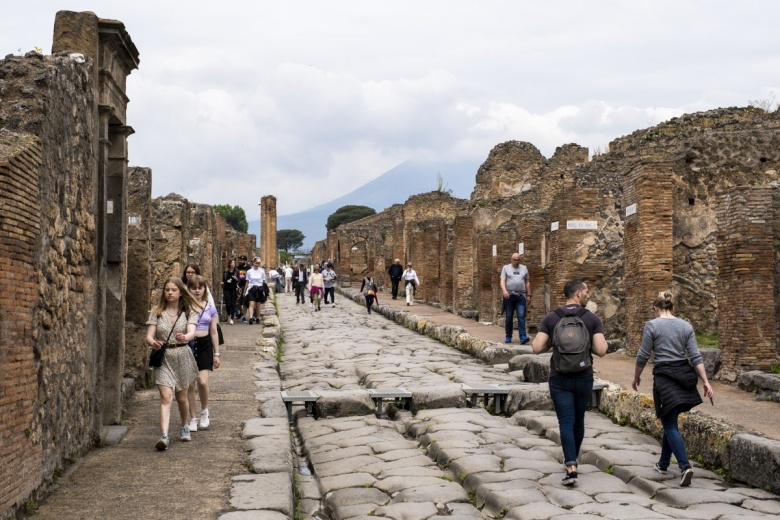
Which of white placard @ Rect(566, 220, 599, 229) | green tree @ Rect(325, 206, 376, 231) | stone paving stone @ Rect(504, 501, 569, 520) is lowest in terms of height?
stone paving stone @ Rect(504, 501, 569, 520)

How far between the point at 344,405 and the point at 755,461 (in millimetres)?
3986

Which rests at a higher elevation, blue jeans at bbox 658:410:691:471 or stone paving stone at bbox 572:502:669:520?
blue jeans at bbox 658:410:691:471

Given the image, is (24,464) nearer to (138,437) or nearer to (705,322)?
(138,437)

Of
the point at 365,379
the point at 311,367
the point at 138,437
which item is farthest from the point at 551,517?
the point at 311,367

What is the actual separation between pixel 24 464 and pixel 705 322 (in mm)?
10361

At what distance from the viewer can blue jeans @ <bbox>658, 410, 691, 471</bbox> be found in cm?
619

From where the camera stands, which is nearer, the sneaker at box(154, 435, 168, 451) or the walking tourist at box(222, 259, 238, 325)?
the sneaker at box(154, 435, 168, 451)

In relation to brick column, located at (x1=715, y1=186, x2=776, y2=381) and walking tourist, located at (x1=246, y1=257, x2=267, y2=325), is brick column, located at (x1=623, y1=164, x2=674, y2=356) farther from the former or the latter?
walking tourist, located at (x1=246, y1=257, x2=267, y2=325)

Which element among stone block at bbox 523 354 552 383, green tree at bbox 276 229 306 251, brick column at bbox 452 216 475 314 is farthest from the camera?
green tree at bbox 276 229 306 251

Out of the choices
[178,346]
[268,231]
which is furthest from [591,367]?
[268,231]

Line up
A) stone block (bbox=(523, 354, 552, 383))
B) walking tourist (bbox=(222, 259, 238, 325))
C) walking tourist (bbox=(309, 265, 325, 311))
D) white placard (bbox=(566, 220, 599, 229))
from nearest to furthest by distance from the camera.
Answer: stone block (bbox=(523, 354, 552, 383)) < white placard (bbox=(566, 220, 599, 229)) < walking tourist (bbox=(222, 259, 238, 325)) < walking tourist (bbox=(309, 265, 325, 311))

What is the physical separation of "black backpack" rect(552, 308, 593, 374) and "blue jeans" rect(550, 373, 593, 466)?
0.10 m

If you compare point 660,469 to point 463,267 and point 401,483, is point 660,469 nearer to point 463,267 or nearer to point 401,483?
point 401,483

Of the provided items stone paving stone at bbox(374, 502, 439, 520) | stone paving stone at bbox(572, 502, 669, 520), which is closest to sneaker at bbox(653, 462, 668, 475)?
stone paving stone at bbox(572, 502, 669, 520)
